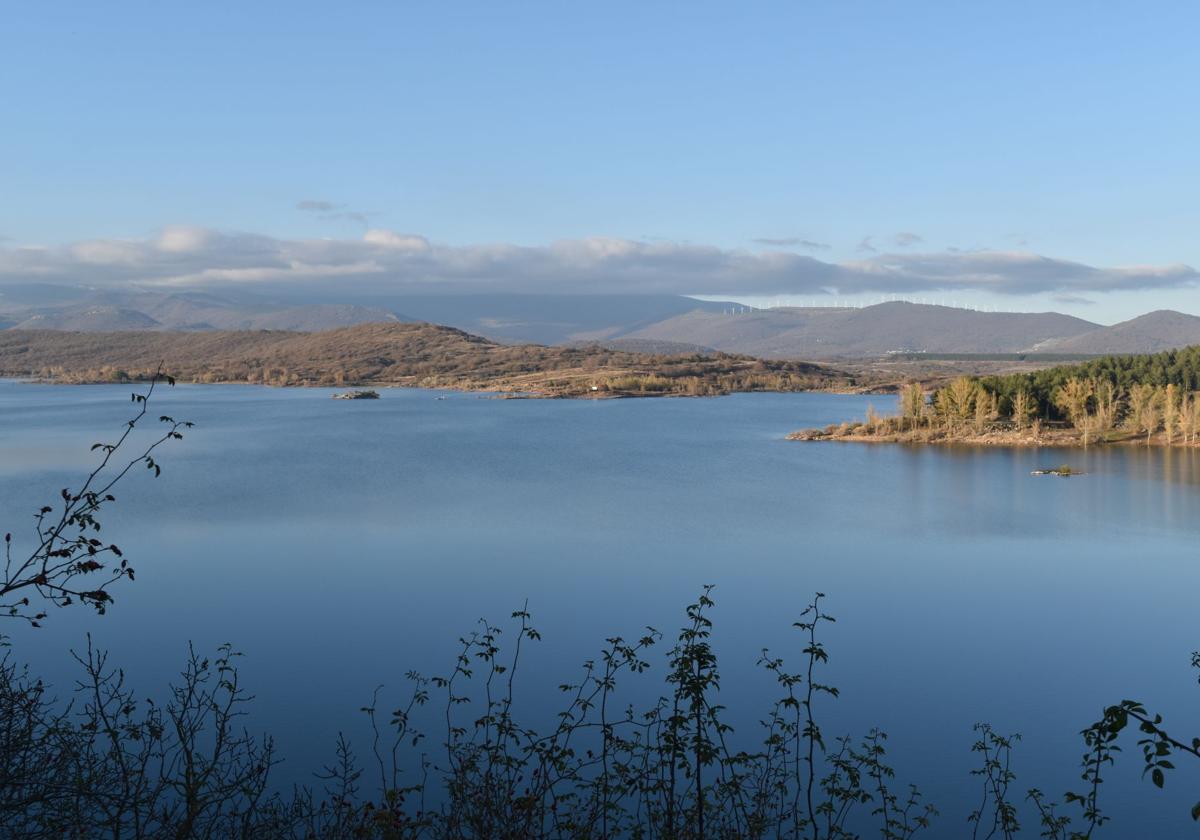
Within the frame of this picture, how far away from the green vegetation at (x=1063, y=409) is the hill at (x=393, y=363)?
42.1 m

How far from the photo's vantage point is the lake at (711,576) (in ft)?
41.3

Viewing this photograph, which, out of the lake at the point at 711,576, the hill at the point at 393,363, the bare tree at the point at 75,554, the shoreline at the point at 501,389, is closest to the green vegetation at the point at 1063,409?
the lake at the point at 711,576

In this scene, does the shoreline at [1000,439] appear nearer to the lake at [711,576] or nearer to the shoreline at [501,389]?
the lake at [711,576]

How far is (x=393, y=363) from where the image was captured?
121 meters

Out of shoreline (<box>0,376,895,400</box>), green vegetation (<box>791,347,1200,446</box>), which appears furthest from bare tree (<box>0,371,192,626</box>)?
shoreline (<box>0,376,895,400</box>)

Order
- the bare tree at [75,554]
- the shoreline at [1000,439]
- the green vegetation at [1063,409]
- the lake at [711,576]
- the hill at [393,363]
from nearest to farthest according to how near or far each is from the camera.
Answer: the bare tree at [75,554] → the lake at [711,576] → the shoreline at [1000,439] → the green vegetation at [1063,409] → the hill at [393,363]

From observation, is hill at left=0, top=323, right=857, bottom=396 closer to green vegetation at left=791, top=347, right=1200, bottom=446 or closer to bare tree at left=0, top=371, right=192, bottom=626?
green vegetation at left=791, top=347, right=1200, bottom=446

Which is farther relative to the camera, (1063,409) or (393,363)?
(393,363)

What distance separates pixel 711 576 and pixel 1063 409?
34.9 meters

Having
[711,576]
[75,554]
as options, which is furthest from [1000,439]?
[75,554]

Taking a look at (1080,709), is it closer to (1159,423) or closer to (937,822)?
(937,822)

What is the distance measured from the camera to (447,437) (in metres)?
50.9

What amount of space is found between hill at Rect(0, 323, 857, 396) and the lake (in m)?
54.5

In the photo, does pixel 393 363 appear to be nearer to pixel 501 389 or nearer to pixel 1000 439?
pixel 501 389
